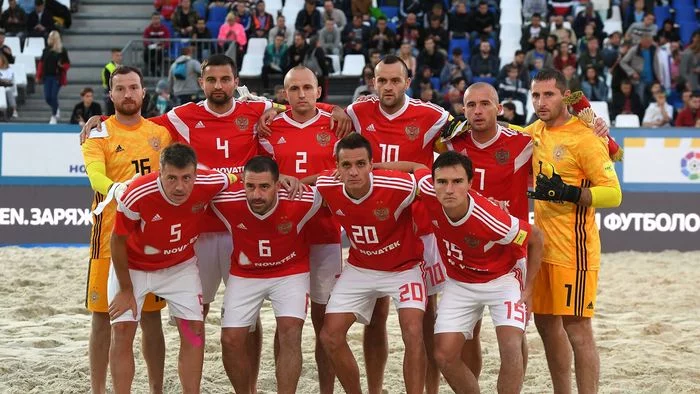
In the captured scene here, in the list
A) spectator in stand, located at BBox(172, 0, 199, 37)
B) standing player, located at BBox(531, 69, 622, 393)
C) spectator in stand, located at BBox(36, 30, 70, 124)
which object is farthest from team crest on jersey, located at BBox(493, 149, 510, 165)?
spectator in stand, located at BBox(172, 0, 199, 37)

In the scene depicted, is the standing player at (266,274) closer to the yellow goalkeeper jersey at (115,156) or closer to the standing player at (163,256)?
the standing player at (163,256)

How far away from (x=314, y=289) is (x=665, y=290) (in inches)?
231

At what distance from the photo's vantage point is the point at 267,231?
7.31m

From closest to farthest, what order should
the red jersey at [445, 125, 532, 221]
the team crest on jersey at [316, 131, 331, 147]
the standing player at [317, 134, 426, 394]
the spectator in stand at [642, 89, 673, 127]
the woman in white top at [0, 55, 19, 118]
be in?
1. the standing player at [317, 134, 426, 394]
2. the red jersey at [445, 125, 532, 221]
3. the team crest on jersey at [316, 131, 331, 147]
4. the spectator in stand at [642, 89, 673, 127]
5. the woman in white top at [0, 55, 19, 118]

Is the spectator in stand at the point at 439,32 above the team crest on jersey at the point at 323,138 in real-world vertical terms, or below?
above

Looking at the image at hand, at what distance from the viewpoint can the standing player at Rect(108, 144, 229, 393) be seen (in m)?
7.00

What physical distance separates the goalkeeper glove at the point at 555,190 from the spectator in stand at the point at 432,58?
12.0 m

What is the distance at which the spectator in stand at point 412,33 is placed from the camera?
19719 mm

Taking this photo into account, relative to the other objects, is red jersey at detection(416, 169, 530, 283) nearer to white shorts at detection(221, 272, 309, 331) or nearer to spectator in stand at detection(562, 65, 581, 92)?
white shorts at detection(221, 272, 309, 331)

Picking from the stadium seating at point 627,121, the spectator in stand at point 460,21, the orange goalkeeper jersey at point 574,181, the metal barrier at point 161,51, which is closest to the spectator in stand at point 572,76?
the stadium seating at point 627,121

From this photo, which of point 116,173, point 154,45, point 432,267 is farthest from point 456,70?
point 116,173

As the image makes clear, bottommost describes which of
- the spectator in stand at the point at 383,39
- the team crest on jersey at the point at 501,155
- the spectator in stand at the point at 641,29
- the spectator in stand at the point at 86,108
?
the spectator in stand at the point at 86,108

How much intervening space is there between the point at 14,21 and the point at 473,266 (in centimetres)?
1589

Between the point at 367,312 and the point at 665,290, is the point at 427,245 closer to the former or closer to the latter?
the point at 367,312
